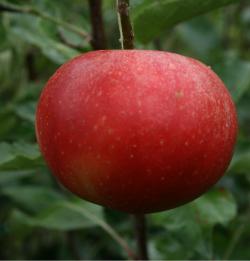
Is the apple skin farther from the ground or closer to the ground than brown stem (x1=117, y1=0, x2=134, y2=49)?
closer to the ground

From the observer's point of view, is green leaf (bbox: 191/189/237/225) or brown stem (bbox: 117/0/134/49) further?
green leaf (bbox: 191/189/237/225)

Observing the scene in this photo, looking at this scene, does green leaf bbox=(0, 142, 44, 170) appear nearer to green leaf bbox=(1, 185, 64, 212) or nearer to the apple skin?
the apple skin

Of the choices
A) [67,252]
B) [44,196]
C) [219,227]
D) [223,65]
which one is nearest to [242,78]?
[223,65]

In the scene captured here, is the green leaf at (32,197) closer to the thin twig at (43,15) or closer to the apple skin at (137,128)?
the thin twig at (43,15)

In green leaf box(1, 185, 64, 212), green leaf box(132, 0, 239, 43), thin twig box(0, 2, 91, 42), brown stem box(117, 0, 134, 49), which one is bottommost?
green leaf box(1, 185, 64, 212)

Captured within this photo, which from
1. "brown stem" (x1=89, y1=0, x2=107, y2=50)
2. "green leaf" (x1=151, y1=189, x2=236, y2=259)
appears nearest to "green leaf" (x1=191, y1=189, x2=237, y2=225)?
"green leaf" (x1=151, y1=189, x2=236, y2=259)

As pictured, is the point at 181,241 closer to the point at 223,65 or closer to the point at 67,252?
the point at 223,65

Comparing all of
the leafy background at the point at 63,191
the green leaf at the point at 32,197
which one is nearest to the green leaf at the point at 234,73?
the leafy background at the point at 63,191

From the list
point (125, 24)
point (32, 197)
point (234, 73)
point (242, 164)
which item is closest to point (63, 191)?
point (32, 197)

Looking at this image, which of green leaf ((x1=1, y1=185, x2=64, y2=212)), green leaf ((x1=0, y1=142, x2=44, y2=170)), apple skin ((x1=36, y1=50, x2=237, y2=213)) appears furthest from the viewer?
green leaf ((x1=1, y1=185, x2=64, y2=212))
